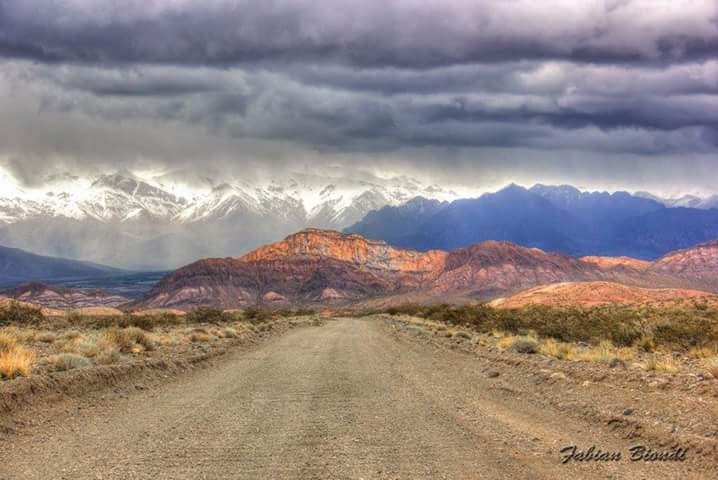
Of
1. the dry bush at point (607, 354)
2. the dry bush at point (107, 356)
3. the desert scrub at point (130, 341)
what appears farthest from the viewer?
the desert scrub at point (130, 341)

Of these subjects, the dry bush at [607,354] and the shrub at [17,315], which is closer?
the dry bush at [607,354]

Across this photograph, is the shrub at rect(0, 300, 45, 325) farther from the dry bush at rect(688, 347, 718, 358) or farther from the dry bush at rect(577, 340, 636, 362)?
the dry bush at rect(688, 347, 718, 358)

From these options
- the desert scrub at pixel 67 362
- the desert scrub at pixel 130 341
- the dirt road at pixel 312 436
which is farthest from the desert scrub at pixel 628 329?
the desert scrub at pixel 67 362

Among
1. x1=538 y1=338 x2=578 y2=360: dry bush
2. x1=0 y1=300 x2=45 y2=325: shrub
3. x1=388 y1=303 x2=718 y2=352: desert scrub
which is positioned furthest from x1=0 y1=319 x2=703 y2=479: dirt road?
x1=0 y1=300 x2=45 y2=325: shrub

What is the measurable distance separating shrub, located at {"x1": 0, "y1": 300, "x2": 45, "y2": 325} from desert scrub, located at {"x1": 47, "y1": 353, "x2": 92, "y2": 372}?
2790 centimetres

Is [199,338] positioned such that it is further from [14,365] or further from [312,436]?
[312,436]

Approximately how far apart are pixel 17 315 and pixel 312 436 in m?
40.2

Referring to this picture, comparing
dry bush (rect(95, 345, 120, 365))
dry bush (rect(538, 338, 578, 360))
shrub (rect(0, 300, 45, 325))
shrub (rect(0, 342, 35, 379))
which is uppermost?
shrub (rect(0, 342, 35, 379))

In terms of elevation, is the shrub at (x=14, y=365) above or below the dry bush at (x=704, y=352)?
above

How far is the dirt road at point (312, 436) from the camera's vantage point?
33.8 ft

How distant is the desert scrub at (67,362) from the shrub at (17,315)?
27902 mm

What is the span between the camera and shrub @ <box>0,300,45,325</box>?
45.5 metres

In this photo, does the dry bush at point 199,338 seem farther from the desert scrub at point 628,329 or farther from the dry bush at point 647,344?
the dry bush at point 647,344

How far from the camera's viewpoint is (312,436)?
1254cm
